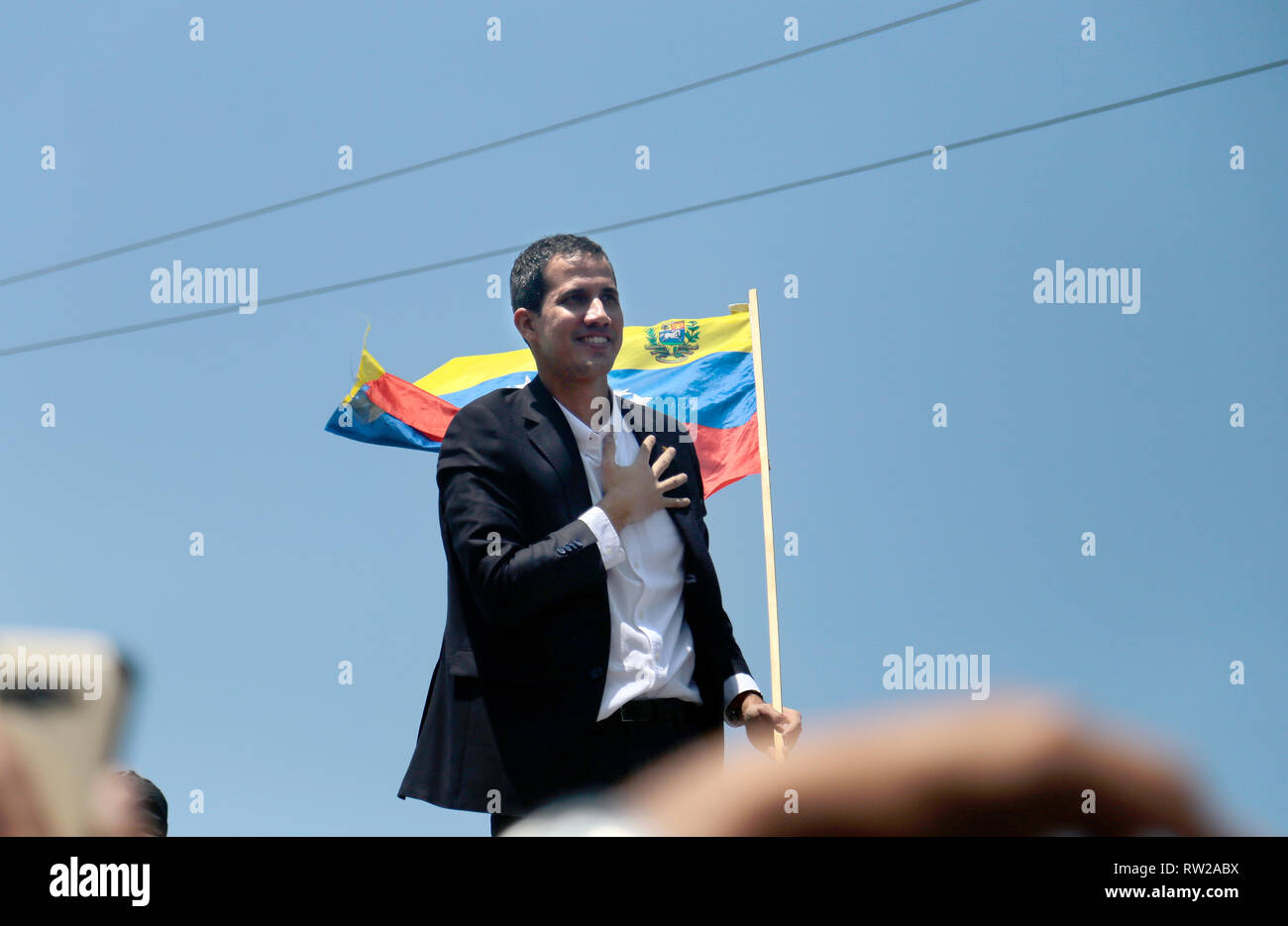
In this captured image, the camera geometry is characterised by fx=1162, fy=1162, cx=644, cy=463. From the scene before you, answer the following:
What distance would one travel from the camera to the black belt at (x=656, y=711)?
7.41ft

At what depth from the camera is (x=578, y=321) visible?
252cm

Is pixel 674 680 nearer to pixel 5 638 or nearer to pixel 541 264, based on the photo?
pixel 541 264

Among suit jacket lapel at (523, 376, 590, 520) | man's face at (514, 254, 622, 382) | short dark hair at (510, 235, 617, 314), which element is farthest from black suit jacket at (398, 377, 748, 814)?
short dark hair at (510, 235, 617, 314)

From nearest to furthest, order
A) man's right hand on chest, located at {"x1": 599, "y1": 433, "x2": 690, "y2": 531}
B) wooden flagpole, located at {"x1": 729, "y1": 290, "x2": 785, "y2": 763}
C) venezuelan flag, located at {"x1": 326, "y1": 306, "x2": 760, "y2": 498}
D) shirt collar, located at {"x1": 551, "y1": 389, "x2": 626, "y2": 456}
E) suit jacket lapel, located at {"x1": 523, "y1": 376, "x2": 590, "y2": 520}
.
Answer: man's right hand on chest, located at {"x1": 599, "y1": 433, "x2": 690, "y2": 531}, suit jacket lapel, located at {"x1": 523, "y1": 376, "x2": 590, "y2": 520}, shirt collar, located at {"x1": 551, "y1": 389, "x2": 626, "y2": 456}, wooden flagpole, located at {"x1": 729, "y1": 290, "x2": 785, "y2": 763}, venezuelan flag, located at {"x1": 326, "y1": 306, "x2": 760, "y2": 498}

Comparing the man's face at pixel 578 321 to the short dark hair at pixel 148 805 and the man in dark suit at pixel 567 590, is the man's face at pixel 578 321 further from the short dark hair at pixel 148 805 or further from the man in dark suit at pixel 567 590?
the short dark hair at pixel 148 805

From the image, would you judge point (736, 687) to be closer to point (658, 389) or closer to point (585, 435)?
point (585, 435)

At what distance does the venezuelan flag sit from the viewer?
7.02 m

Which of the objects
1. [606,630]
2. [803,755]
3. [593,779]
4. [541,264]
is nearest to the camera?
[803,755]

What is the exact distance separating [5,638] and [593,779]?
1.05 meters

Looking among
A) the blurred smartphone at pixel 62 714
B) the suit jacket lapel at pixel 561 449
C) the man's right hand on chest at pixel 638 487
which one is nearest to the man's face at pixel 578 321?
the suit jacket lapel at pixel 561 449

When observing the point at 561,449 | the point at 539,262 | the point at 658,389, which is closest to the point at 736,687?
the point at 561,449

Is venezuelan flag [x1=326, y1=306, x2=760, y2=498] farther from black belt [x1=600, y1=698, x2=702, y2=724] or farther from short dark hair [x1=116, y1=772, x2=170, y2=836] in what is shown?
short dark hair [x1=116, y1=772, x2=170, y2=836]
